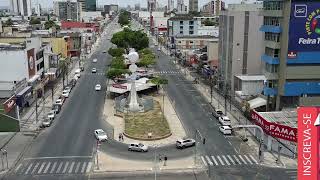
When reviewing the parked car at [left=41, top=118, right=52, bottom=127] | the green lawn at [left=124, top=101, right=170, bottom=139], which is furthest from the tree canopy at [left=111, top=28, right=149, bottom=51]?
the parked car at [left=41, top=118, right=52, bottom=127]

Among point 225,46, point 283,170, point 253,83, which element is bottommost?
point 283,170

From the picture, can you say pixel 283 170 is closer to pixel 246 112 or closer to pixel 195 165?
pixel 195 165

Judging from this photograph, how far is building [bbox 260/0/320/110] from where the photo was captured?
223 feet

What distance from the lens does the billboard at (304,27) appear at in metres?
67.2

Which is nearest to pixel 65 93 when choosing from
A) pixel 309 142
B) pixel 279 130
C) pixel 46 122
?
pixel 46 122

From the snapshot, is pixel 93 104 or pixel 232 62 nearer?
pixel 93 104

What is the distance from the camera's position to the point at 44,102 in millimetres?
89625

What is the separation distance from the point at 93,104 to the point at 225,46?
3425 centimetres

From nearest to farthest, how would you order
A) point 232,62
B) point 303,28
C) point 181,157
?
point 181,157
point 303,28
point 232,62

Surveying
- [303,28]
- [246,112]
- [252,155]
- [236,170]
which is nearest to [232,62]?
[246,112]

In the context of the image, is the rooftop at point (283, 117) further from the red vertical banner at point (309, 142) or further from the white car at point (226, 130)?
the red vertical banner at point (309, 142)

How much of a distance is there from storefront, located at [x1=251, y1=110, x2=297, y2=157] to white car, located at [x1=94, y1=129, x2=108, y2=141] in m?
23.3

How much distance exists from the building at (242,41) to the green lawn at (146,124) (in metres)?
23.0

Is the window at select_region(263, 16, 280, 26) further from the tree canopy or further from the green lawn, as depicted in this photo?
the tree canopy
